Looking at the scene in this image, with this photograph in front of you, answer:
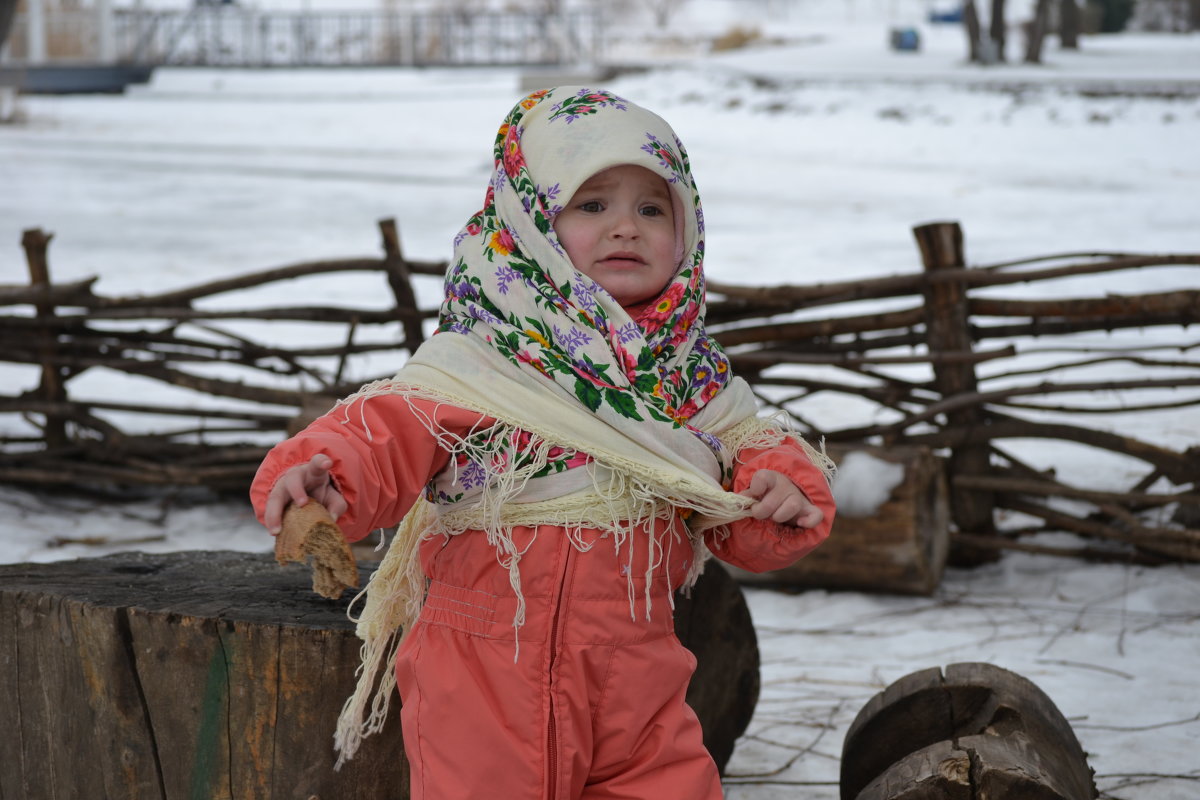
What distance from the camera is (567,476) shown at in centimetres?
177

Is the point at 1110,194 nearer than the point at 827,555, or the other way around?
the point at 827,555

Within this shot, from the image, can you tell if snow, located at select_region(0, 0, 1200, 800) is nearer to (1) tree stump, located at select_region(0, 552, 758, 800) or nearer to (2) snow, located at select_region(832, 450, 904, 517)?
(2) snow, located at select_region(832, 450, 904, 517)

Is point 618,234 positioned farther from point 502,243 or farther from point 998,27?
point 998,27

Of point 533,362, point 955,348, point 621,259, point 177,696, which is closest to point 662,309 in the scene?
point 621,259

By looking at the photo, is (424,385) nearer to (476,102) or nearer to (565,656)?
(565,656)

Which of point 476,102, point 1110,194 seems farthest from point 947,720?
point 476,102

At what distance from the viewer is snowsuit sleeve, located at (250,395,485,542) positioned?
5.11 feet

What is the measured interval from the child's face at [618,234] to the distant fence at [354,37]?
945 inches

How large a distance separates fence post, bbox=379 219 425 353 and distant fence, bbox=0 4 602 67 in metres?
21.4

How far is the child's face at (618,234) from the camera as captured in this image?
182 centimetres

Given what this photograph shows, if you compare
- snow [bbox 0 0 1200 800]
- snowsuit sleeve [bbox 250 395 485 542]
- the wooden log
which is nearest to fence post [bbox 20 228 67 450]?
snow [bbox 0 0 1200 800]

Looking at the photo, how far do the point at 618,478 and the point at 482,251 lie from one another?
1.25 ft

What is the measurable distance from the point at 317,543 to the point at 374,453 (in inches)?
7.2

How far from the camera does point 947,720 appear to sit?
2240mm
